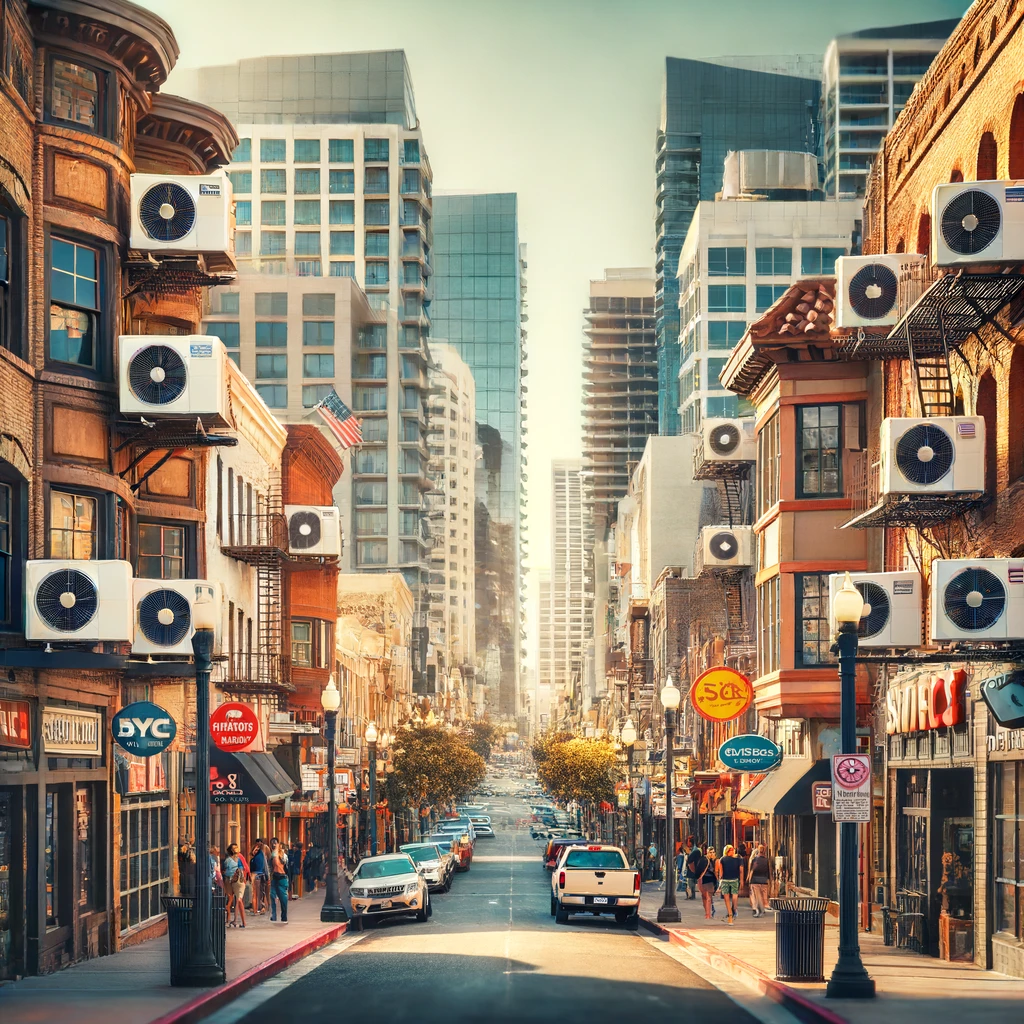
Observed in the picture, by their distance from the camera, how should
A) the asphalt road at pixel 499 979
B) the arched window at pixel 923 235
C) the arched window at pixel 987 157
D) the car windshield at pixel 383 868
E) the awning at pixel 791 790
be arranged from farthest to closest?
the awning at pixel 791 790, the car windshield at pixel 383 868, the arched window at pixel 923 235, the arched window at pixel 987 157, the asphalt road at pixel 499 979

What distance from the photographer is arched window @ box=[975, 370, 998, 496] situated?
2745 centimetres

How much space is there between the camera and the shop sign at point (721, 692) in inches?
1537

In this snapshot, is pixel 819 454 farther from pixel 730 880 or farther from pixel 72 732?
pixel 72 732

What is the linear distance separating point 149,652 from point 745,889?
29.0 meters

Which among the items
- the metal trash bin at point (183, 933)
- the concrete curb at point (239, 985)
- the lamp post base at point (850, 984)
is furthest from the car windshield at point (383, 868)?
the lamp post base at point (850, 984)

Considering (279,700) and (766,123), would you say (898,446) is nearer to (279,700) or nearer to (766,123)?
(279,700)

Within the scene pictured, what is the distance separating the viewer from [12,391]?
1021 inches

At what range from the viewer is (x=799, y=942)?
24.2m

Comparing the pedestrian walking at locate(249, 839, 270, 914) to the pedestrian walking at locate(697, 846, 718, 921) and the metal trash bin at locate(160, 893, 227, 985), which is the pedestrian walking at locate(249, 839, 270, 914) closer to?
the pedestrian walking at locate(697, 846, 718, 921)

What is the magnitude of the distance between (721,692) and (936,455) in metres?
13.5

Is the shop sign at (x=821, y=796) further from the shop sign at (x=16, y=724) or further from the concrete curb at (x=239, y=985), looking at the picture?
the shop sign at (x=16, y=724)

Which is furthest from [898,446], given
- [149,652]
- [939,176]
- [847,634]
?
[149,652]

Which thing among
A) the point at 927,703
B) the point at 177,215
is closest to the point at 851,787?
the point at 927,703

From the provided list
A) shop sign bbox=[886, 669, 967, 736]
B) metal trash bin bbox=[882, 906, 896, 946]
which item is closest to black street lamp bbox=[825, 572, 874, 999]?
shop sign bbox=[886, 669, 967, 736]
